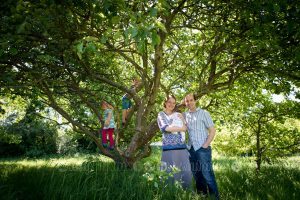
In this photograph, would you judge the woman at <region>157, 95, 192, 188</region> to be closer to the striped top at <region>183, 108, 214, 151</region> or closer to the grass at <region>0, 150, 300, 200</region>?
the striped top at <region>183, 108, 214, 151</region>

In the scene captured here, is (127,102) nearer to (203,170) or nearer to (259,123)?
(259,123)

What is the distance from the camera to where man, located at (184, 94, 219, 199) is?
512 cm

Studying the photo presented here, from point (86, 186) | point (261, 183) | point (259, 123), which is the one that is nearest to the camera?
point (86, 186)

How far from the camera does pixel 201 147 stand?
205 inches

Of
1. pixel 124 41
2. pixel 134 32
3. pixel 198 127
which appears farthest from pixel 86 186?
pixel 124 41

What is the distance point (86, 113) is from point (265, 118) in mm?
4663

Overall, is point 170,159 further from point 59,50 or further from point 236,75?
point 236,75

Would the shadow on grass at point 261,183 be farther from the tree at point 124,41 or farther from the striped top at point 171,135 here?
the tree at point 124,41

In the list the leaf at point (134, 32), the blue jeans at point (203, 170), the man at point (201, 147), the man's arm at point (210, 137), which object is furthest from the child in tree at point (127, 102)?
the leaf at point (134, 32)

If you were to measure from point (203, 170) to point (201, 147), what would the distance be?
37 cm

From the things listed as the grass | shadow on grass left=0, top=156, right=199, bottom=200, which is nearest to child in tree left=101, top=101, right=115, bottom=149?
the grass

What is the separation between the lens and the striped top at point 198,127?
5227 millimetres

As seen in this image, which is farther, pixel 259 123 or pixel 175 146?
pixel 259 123

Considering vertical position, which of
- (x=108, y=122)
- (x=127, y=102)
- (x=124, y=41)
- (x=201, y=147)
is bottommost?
(x=201, y=147)
